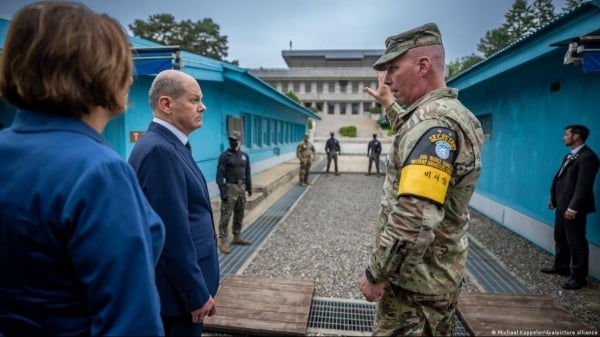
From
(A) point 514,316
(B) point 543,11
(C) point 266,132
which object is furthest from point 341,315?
(B) point 543,11

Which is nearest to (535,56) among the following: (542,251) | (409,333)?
(542,251)

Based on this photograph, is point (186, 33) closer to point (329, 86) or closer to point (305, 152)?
point (329, 86)

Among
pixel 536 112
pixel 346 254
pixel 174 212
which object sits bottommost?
pixel 346 254

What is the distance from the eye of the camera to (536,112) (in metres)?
→ 6.04

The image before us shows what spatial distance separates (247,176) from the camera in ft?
19.0

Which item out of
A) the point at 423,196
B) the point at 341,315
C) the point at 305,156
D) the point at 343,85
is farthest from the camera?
the point at 343,85

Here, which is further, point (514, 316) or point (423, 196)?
point (514, 316)

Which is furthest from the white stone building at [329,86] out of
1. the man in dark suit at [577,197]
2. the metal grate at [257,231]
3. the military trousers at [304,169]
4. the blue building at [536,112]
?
the man in dark suit at [577,197]

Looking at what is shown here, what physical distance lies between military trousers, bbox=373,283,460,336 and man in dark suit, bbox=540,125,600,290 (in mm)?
3323

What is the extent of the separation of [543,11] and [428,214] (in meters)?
45.7

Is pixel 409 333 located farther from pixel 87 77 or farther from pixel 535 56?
pixel 535 56

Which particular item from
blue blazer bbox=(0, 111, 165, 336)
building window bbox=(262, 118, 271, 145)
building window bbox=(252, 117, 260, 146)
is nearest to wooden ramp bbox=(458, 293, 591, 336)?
blue blazer bbox=(0, 111, 165, 336)

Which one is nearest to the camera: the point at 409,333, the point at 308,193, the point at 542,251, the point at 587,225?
the point at 409,333

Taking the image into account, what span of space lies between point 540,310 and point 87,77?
4.19m
